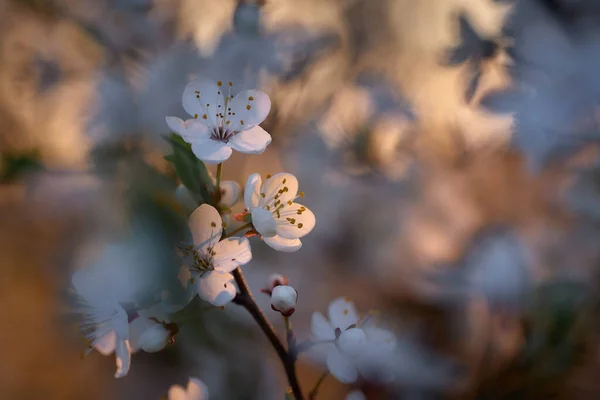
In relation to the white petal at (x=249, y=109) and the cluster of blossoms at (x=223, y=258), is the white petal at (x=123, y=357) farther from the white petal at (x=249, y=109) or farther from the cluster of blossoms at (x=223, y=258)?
the white petal at (x=249, y=109)

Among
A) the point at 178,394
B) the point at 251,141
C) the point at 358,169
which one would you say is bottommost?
the point at 178,394

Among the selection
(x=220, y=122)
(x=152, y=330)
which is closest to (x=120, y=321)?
(x=152, y=330)

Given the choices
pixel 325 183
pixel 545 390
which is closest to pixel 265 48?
pixel 325 183

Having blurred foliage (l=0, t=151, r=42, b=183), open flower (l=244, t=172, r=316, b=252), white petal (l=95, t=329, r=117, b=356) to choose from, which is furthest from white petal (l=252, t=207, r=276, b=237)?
blurred foliage (l=0, t=151, r=42, b=183)

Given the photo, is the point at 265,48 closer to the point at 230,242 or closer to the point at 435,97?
the point at 435,97

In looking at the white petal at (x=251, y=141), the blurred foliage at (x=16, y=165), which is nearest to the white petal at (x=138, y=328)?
the white petal at (x=251, y=141)

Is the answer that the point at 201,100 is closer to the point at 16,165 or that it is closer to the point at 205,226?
the point at 205,226
